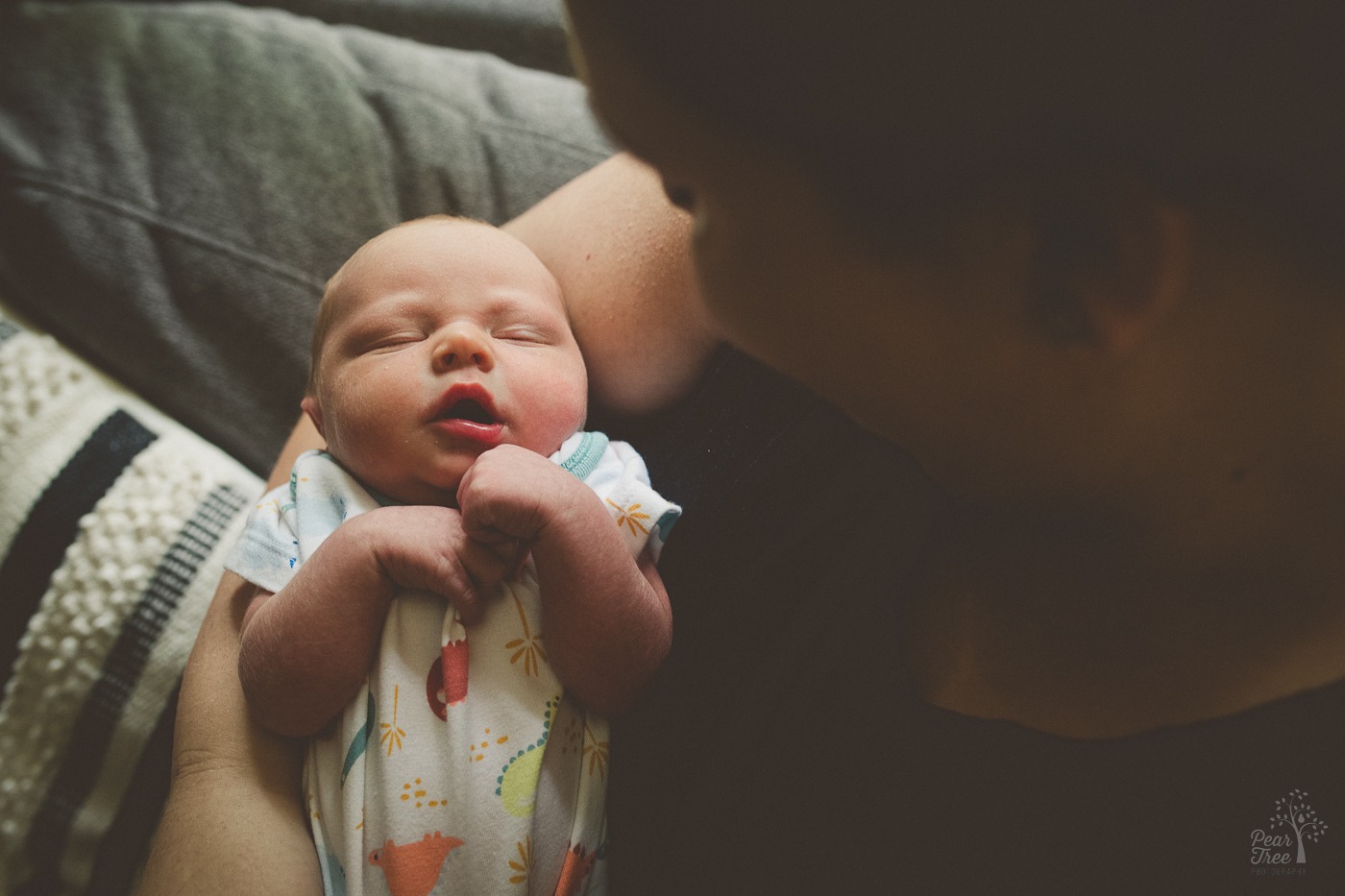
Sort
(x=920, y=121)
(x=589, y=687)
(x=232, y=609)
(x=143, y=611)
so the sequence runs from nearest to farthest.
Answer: (x=920, y=121) → (x=589, y=687) → (x=232, y=609) → (x=143, y=611)

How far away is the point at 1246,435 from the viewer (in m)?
0.56

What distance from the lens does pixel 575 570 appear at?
793mm

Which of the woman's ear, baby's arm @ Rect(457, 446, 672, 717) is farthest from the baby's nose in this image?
the woman's ear

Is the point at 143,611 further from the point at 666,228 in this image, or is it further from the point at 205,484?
the point at 666,228

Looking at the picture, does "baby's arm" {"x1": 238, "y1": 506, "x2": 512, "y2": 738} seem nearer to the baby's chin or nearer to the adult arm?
the baby's chin

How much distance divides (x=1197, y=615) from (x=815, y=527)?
30 cm

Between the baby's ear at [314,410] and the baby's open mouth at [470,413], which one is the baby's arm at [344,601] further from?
the baby's ear at [314,410]

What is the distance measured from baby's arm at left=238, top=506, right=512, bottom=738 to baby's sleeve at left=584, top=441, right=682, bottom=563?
5.0 inches

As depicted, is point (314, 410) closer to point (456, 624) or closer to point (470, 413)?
point (470, 413)

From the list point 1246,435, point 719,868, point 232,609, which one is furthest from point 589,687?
point 1246,435

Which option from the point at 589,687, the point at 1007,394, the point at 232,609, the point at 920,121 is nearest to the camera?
the point at 920,121

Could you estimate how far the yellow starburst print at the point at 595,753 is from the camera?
856 millimetres

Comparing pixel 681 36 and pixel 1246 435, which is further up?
pixel 681 36

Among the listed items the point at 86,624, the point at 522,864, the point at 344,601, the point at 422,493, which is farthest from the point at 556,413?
the point at 86,624
